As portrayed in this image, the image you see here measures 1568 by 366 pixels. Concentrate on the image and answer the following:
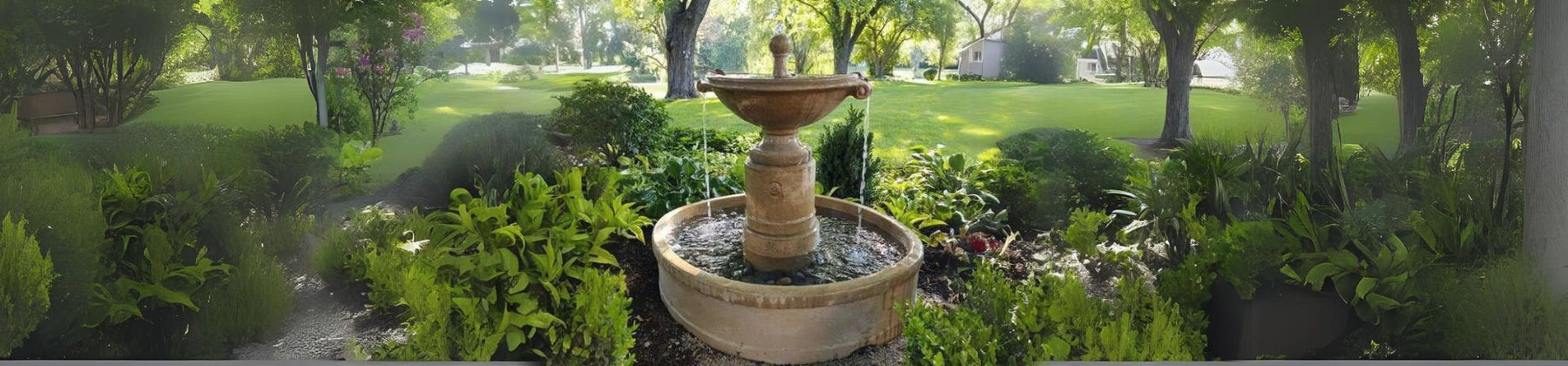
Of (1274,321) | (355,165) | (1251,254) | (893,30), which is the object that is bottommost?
(1274,321)

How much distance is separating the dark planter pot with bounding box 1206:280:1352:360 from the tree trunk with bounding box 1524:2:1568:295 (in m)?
0.67

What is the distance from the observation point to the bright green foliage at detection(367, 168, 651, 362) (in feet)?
7.70

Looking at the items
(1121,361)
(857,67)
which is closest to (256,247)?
(857,67)

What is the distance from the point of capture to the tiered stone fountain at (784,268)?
2424 mm

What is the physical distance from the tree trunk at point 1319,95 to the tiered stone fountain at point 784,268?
151cm

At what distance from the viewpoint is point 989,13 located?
347cm

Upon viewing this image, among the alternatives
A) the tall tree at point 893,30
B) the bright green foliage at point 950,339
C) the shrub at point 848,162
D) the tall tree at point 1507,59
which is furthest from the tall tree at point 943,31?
the tall tree at point 1507,59

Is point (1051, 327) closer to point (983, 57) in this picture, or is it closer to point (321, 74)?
point (983, 57)

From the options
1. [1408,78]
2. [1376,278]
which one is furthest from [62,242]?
[1408,78]

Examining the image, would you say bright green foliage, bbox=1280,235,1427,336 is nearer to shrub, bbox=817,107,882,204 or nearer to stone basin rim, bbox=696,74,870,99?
stone basin rim, bbox=696,74,870,99

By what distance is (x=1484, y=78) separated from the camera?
2455mm

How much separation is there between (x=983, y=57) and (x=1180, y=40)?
3.07 feet

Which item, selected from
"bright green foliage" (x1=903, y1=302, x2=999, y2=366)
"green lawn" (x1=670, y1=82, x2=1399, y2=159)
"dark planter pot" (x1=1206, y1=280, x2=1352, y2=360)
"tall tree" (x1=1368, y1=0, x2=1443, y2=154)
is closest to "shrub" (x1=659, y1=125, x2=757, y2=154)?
"green lawn" (x1=670, y1=82, x2=1399, y2=159)

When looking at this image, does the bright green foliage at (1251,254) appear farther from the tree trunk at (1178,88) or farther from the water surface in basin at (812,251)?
the water surface in basin at (812,251)
